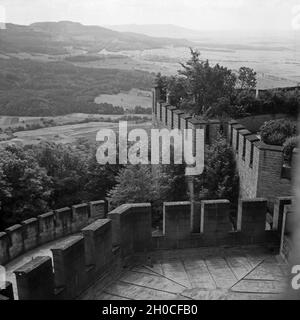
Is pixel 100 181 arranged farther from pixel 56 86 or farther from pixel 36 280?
pixel 56 86

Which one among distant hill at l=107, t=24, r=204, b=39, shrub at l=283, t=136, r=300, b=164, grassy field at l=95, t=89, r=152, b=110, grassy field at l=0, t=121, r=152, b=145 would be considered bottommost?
grassy field at l=0, t=121, r=152, b=145

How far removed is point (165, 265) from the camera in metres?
6.47

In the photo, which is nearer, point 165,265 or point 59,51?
point 165,265

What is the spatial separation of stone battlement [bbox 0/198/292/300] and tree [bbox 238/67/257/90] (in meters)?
13.5

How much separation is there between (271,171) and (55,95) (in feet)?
215

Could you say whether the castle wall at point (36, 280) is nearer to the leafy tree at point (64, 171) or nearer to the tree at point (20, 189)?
the tree at point (20, 189)

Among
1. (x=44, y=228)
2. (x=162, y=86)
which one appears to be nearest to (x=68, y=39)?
(x=162, y=86)

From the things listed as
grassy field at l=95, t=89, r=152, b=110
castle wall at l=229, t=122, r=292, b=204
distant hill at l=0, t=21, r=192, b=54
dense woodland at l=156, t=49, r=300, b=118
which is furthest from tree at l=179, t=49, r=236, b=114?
grassy field at l=95, t=89, r=152, b=110

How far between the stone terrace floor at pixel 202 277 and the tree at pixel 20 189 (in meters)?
9.03

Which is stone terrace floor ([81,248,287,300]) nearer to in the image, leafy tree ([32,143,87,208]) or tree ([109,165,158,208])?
tree ([109,165,158,208])

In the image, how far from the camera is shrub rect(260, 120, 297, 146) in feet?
36.5

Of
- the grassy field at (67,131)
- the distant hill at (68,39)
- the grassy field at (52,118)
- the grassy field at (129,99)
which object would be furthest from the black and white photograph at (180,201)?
the grassy field at (129,99)

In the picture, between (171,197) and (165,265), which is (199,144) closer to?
(171,197)
